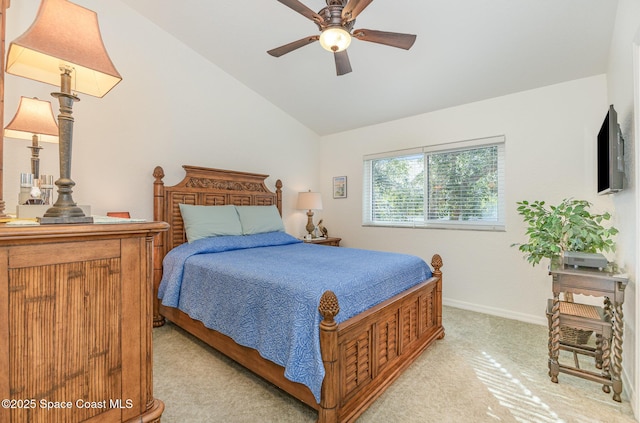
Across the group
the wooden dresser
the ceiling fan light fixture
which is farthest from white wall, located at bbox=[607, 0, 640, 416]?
the wooden dresser

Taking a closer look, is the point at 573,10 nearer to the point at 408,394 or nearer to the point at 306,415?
the point at 408,394

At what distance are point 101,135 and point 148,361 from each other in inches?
104

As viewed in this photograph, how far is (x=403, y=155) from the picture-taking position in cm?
401

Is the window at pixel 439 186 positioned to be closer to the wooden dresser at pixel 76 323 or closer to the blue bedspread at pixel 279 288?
the blue bedspread at pixel 279 288

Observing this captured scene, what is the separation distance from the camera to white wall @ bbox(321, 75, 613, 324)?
281cm

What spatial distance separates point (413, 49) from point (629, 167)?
1.91 m

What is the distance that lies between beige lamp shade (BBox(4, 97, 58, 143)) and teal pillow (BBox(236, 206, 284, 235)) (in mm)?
1838

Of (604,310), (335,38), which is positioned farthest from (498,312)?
(335,38)

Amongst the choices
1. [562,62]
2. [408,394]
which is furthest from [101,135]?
[562,62]

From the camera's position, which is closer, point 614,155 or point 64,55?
point 64,55

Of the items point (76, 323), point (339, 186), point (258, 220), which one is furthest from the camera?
point (339, 186)

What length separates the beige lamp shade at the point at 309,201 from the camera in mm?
4336

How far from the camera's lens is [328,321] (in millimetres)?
1516

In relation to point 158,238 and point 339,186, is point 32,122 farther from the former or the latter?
point 339,186
